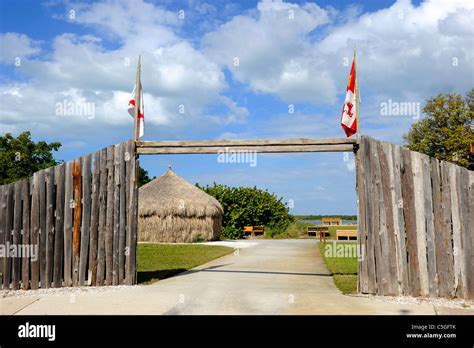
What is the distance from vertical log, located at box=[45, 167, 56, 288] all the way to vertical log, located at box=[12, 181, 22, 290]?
536 mm

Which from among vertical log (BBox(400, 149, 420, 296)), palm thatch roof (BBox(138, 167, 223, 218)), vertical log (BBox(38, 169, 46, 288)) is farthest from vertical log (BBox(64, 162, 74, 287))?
palm thatch roof (BBox(138, 167, 223, 218))

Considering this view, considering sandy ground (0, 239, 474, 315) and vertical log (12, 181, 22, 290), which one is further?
vertical log (12, 181, 22, 290)

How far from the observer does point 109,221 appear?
30.8 ft

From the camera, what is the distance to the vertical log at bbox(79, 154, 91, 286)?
9.15 meters

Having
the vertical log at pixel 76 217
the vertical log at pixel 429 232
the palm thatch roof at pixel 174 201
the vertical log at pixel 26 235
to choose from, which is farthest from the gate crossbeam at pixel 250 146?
the palm thatch roof at pixel 174 201

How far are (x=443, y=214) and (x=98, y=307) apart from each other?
629 centimetres

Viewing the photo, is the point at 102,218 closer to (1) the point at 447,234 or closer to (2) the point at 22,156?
(1) the point at 447,234

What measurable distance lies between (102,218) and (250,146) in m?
3.51

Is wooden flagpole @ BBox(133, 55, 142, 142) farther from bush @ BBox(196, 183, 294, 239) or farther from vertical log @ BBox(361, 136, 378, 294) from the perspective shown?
bush @ BBox(196, 183, 294, 239)

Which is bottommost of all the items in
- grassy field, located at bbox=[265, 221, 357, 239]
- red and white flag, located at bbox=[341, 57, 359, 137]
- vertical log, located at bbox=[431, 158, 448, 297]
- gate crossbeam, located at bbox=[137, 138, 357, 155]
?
grassy field, located at bbox=[265, 221, 357, 239]

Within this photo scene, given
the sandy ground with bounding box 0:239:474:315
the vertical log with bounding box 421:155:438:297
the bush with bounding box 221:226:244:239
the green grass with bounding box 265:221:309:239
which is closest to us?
the sandy ground with bounding box 0:239:474:315

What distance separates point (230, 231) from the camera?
109ft

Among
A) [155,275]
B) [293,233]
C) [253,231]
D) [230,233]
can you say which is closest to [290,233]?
[293,233]
